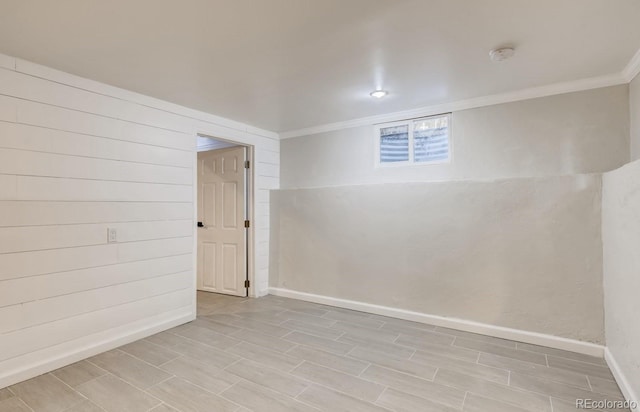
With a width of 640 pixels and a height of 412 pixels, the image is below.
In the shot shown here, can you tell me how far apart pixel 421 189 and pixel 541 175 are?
111 centimetres

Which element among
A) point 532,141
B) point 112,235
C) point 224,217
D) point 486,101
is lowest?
point 112,235

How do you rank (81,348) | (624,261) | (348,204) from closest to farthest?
(624,261) < (81,348) < (348,204)

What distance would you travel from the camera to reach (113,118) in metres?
2.92

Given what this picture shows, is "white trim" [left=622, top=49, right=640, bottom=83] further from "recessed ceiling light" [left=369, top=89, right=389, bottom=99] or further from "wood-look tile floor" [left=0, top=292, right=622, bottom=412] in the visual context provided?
"wood-look tile floor" [left=0, top=292, right=622, bottom=412]

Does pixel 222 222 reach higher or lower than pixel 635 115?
lower

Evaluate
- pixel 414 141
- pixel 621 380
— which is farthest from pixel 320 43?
pixel 621 380

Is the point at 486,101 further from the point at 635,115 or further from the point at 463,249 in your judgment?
the point at 463,249

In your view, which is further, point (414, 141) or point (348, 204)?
point (348, 204)

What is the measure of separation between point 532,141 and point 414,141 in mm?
1165

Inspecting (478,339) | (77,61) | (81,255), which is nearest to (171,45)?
(77,61)

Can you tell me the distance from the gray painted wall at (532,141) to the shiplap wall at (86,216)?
2283mm

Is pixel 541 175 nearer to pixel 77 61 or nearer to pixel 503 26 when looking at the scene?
pixel 503 26

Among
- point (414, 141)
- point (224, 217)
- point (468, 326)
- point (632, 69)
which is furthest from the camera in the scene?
point (224, 217)

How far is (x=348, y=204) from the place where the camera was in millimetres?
4090
